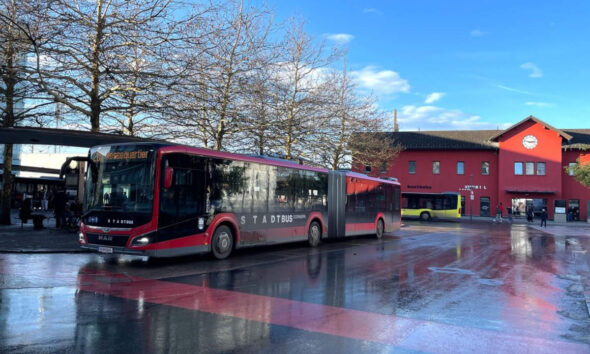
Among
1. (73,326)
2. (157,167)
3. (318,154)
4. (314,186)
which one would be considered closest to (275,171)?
(314,186)

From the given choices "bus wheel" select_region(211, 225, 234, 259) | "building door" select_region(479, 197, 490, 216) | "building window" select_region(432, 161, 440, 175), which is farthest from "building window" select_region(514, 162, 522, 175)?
"bus wheel" select_region(211, 225, 234, 259)

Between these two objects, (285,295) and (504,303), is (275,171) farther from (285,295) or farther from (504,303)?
(504,303)

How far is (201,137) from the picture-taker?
69.4 ft

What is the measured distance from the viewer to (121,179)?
10258 mm

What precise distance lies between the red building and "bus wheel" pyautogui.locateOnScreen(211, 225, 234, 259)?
36186mm

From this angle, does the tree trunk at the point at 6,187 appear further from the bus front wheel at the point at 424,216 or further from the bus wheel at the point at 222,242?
the bus front wheel at the point at 424,216

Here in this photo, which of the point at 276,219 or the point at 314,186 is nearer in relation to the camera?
the point at 276,219

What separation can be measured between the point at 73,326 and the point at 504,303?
678 cm

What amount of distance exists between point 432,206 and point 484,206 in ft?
34.4

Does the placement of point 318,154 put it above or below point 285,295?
above

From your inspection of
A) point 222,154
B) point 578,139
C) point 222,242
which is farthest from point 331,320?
point 578,139

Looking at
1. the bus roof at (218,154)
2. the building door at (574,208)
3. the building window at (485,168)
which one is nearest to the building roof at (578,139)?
the building door at (574,208)

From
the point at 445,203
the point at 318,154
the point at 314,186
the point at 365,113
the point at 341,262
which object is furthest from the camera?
the point at 445,203

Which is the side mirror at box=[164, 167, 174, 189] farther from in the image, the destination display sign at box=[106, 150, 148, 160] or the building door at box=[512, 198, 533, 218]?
the building door at box=[512, 198, 533, 218]
